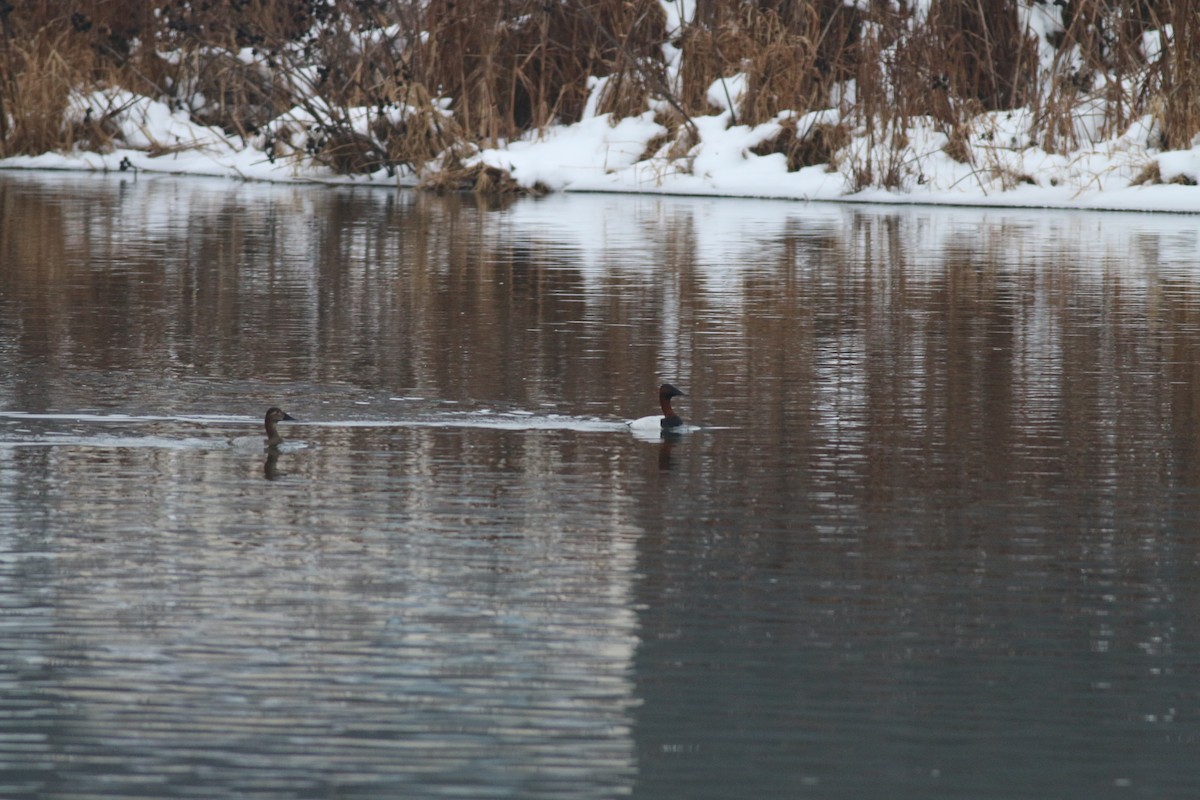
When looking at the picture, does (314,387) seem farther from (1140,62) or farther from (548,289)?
(1140,62)

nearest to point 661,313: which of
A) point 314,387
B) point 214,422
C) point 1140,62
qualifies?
point 314,387

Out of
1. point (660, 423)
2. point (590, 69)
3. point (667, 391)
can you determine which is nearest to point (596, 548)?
point (660, 423)

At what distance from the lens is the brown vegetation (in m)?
30.4

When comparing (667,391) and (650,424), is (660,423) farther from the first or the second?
(667,391)

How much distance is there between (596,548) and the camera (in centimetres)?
830

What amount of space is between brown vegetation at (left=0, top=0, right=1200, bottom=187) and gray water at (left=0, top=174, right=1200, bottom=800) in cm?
1304

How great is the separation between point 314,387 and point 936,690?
21.8 ft

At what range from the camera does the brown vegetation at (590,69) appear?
30391 millimetres

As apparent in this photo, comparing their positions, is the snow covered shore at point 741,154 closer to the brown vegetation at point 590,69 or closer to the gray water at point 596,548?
the brown vegetation at point 590,69

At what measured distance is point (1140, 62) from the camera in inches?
1233

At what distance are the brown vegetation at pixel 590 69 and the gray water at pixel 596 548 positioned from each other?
1304 centimetres

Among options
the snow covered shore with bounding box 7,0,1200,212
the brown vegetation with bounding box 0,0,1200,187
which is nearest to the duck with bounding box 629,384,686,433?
the snow covered shore with bounding box 7,0,1200,212

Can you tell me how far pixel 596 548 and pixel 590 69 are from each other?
88.3 feet

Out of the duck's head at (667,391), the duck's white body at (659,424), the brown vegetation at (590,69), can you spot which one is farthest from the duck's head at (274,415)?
the brown vegetation at (590,69)
